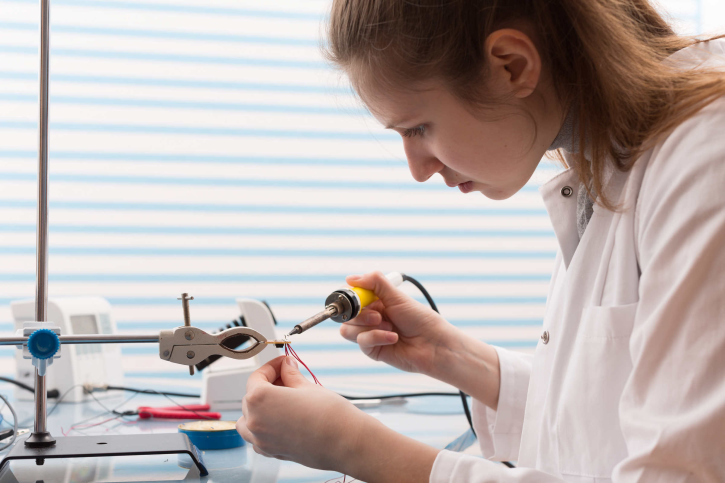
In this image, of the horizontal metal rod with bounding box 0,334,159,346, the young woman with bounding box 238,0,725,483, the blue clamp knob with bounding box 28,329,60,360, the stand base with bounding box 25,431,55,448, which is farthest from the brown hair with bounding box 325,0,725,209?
the stand base with bounding box 25,431,55,448

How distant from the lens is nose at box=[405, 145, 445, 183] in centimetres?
89

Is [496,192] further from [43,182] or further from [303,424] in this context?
[43,182]

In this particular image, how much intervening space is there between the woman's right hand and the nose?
9.6 inches

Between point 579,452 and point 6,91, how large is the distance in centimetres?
198

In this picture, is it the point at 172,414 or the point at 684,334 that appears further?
the point at 172,414

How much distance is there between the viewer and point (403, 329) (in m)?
1.12

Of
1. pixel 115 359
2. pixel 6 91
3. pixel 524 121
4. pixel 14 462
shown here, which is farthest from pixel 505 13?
pixel 6 91

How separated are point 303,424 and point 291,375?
0.43ft

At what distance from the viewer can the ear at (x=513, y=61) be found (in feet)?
2.45

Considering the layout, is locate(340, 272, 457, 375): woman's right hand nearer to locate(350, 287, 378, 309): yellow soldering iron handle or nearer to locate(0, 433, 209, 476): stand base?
locate(350, 287, 378, 309): yellow soldering iron handle

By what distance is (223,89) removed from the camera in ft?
6.57

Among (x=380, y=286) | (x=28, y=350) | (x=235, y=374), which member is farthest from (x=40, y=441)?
(x=380, y=286)

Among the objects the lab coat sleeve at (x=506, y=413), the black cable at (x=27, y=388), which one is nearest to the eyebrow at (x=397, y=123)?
the lab coat sleeve at (x=506, y=413)

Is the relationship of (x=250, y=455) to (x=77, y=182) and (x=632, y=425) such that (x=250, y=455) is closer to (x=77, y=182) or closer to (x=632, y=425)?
(x=632, y=425)
